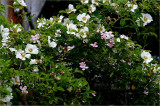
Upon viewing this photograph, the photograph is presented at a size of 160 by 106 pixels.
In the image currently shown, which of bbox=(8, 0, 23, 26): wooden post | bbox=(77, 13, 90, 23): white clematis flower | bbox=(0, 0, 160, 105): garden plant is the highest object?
bbox=(8, 0, 23, 26): wooden post

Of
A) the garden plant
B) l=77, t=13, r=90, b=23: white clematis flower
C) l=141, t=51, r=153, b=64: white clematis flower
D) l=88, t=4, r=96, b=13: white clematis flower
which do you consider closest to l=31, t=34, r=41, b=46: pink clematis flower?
the garden plant

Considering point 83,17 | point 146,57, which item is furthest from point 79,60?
point 146,57

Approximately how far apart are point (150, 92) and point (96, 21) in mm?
926

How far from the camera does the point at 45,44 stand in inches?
72.7

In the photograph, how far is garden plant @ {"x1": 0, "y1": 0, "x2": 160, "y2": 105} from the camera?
1.46 metres

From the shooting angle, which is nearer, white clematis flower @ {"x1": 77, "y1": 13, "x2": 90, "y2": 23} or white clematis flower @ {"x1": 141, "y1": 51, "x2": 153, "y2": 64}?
white clematis flower @ {"x1": 141, "y1": 51, "x2": 153, "y2": 64}

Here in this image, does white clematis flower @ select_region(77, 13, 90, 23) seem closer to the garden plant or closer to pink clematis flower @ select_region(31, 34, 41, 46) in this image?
the garden plant

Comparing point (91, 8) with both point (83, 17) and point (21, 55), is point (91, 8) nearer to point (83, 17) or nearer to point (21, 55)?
point (83, 17)

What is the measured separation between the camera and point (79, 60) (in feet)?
6.71

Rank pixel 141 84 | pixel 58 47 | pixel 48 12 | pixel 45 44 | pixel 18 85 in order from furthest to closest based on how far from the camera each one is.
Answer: pixel 48 12 → pixel 141 84 → pixel 58 47 → pixel 45 44 → pixel 18 85

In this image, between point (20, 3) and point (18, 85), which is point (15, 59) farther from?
point (20, 3)

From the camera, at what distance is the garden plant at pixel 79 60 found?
1.46m

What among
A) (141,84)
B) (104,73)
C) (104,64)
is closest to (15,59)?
(104,64)


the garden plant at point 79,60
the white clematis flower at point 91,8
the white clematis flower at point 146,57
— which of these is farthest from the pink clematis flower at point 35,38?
the white clematis flower at point 146,57
